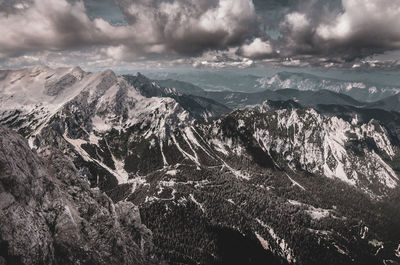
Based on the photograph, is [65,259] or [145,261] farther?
[145,261]

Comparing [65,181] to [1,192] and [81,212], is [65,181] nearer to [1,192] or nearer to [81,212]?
[81,212]

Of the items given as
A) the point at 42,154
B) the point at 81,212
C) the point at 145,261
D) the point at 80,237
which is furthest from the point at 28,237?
the point at 42,154


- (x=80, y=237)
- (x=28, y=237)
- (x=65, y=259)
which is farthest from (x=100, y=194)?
(x=28, y=237)

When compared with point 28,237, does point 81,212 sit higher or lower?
lower

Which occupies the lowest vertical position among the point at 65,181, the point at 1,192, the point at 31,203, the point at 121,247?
the point at 121,247

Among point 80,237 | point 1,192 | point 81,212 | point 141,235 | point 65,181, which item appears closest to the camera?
point 1,192

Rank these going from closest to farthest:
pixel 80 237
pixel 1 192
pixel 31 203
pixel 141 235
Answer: pixel 1 192
pixel 31 203
pixel 80 237
pixel 141 235
